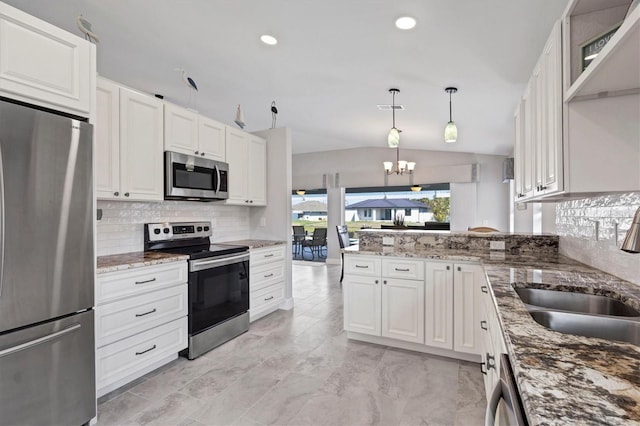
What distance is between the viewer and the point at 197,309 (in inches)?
110

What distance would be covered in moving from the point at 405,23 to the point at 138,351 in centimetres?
299

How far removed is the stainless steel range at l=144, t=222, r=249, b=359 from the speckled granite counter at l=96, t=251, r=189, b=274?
19cm

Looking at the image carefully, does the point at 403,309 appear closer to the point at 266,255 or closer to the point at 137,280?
the point at 266,255

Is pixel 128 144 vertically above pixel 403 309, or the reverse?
pixel 128 144

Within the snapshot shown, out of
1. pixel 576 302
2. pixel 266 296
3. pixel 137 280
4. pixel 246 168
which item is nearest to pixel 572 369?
pixel 576 302

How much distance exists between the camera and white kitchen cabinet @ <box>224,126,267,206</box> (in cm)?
365

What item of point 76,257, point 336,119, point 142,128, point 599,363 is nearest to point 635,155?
point 599,363

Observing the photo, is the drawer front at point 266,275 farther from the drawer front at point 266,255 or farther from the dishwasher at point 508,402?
the dishwasher at point 508,402

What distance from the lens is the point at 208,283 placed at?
2.91 metres

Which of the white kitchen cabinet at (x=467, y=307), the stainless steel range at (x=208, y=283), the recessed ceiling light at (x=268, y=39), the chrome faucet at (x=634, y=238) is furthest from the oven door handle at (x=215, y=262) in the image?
the chrome faucet at (x=634, y=238)

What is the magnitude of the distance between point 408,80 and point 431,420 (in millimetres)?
2752

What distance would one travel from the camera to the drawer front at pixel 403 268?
2.77m

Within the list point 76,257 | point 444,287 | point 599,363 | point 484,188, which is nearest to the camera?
point 599,363

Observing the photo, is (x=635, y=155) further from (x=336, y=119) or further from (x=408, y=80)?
(x=336, y=119)
